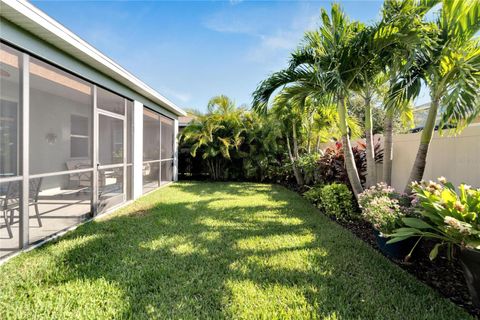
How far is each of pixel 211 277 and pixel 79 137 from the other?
512 cm

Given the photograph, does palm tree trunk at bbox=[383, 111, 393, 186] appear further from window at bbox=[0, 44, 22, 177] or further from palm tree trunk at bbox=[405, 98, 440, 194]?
window at bbox=[0, 44, 22, 177]

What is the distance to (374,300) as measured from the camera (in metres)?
2.17

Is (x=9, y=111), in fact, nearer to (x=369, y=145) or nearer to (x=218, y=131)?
(x=369, y=145)

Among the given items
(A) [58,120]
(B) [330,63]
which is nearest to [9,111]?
(A) [58,120]

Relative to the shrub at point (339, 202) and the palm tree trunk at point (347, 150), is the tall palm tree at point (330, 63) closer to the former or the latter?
the palm tree trunk at point (347, 150)

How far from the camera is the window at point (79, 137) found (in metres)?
5.06

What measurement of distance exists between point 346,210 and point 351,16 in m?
3.87

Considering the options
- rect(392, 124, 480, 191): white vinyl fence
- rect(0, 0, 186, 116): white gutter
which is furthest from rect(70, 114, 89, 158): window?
rect(392, 124, 480, 191): white vinyl fence

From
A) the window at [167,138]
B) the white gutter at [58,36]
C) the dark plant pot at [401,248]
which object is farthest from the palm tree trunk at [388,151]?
the window at [167,138]

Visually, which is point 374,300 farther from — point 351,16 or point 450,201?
point 351,16

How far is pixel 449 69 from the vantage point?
3273mm

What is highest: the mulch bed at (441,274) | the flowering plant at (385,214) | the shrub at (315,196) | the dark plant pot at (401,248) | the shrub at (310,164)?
the shrub at (310,164)

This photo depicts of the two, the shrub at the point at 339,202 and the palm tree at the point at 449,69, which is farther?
the shrub at the point at 339,202

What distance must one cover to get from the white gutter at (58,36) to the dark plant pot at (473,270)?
5.51 meters
